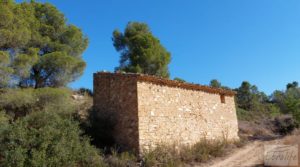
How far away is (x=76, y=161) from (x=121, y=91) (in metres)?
2.81

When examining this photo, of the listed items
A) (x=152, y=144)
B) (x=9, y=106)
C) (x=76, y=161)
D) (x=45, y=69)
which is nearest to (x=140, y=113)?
(x=152, y=144)

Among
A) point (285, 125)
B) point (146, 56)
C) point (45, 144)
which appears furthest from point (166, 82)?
point (285, 125)

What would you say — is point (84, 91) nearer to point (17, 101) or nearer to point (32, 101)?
point (32, 101)

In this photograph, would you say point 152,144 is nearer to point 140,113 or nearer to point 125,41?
point 140,113

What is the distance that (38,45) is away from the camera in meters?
12.7

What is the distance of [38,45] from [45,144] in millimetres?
6545

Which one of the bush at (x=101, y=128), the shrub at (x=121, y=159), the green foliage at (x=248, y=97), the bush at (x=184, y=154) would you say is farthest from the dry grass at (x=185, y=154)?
the green foliage at (x=248, y=97)

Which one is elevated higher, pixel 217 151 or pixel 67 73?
pixel 67 73

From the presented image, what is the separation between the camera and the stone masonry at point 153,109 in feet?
30.3

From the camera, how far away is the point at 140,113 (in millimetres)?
9188

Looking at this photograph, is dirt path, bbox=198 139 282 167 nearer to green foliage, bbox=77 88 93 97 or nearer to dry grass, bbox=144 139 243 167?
dry grass, bbox=144 139 243 167

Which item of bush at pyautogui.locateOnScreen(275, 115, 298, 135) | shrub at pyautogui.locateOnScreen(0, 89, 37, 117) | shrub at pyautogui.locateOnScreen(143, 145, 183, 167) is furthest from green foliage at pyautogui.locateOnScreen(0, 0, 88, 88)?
bush at pyautogui.locateOnScreen(275, 115, 298, 135)

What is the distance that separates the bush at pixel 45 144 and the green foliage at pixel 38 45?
108 inches

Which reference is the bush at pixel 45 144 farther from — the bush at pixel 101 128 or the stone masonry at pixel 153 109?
the stone masonry at pixel 153 109
